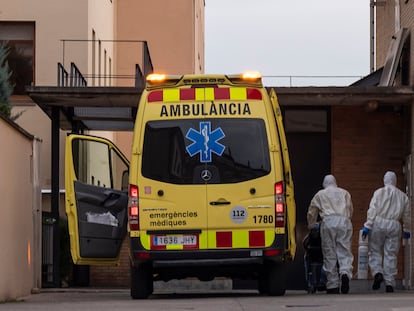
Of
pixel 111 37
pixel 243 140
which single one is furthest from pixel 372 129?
pixel 111 37

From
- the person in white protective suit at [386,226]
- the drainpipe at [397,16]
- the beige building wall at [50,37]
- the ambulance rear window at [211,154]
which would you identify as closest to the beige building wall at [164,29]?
the beige building wall at [50,37]

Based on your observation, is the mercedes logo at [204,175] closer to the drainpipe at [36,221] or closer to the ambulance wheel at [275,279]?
the ambulance wheel at [275,279]

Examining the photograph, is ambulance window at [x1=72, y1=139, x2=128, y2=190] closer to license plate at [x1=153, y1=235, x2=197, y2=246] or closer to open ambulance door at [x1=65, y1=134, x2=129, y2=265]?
open ambulance door at [x1=65, y1=134, x2=129, y2=265]

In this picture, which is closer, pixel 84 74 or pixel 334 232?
pixel 334 232

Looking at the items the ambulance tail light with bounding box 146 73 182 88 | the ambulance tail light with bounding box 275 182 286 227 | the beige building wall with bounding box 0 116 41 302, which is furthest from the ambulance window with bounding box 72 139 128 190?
the ambulance tail light with bounding box 275 182 286 227

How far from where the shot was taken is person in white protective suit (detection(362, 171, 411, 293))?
19.0m

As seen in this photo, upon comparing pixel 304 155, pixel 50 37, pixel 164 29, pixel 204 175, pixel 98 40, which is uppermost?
pixel 164 29

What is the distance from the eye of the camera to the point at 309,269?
19422mm

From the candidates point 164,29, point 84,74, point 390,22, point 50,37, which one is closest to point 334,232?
point 390,22

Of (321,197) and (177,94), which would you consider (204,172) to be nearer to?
(177,94)

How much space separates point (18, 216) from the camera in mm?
19047

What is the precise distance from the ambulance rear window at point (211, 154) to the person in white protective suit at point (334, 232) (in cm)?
336

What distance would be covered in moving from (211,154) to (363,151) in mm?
8095

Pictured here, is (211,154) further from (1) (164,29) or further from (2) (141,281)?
(1) (164,29)
